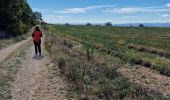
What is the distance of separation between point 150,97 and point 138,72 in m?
8.18

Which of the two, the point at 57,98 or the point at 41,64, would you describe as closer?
the point at 57,98

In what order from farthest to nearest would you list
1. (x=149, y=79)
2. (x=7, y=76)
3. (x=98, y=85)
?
(x=149, y=79) < (x=7, y=76) < (x=98, y=85)

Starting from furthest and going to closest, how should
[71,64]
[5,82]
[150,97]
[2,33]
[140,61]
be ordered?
[2,33] < [140,61] < [71,64] < [5,82] < [150,97]

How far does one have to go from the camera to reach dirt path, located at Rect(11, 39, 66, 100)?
1211 centimetres

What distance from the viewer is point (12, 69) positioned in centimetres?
1786

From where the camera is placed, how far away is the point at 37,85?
13805 mm

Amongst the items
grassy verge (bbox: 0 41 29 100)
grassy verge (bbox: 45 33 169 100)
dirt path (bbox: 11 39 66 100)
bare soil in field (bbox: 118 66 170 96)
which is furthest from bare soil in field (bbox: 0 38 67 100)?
bare soil in field (bbox: 118 66 170 96)

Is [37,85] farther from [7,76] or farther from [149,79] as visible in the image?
[149,79]

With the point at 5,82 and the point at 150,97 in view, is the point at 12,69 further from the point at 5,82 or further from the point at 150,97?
the point at 150,97

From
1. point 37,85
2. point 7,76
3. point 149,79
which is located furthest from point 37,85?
point 149,79

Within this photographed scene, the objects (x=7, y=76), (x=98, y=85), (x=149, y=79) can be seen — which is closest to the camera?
(x=98, y=85)

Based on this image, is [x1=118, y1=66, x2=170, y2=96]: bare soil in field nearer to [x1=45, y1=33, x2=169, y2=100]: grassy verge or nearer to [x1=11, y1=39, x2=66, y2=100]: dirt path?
[x1=45, y1=33, x2=169, y2=100]: grassy verge

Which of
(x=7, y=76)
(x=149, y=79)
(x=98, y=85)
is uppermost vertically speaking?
(x=98, y=85)

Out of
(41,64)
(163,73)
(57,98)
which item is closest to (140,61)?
(163,73)
